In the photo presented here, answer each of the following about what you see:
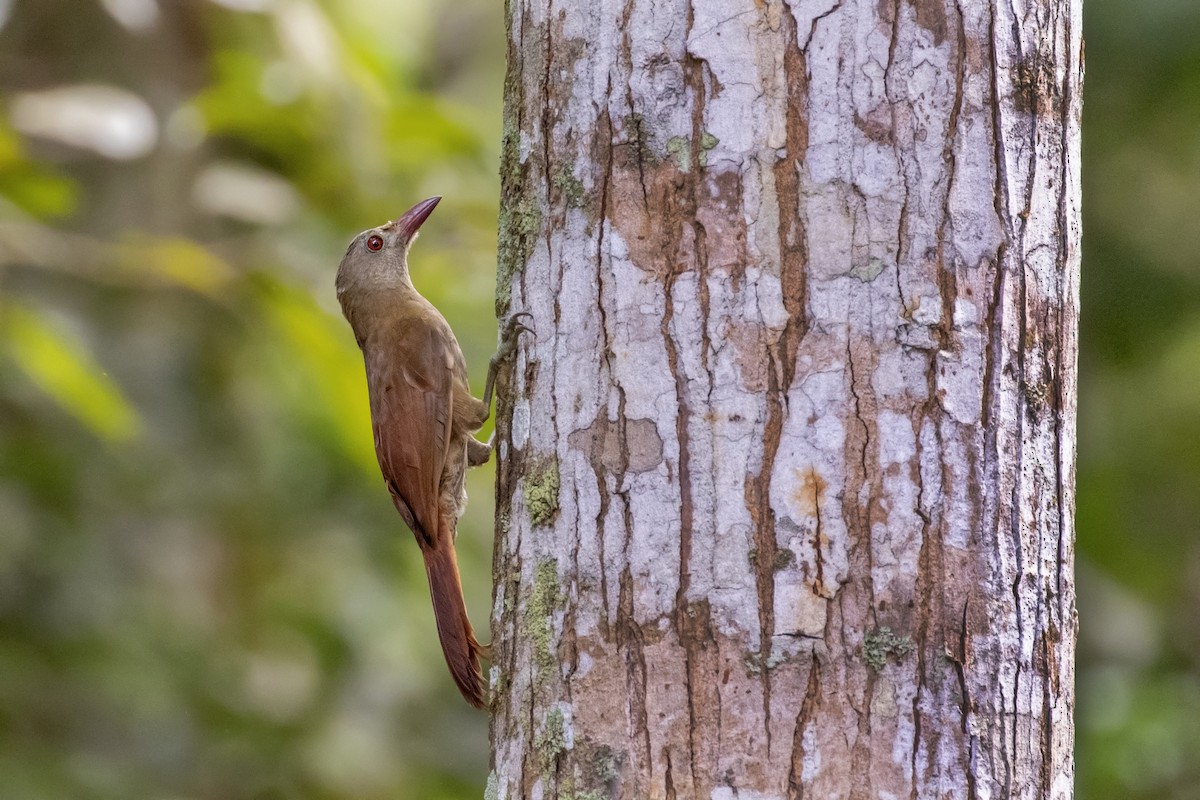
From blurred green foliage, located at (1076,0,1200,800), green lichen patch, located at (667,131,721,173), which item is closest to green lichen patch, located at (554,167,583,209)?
green lichen patch, located at (667,131,721,173)

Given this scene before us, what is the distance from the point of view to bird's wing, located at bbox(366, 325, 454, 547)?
3.44m

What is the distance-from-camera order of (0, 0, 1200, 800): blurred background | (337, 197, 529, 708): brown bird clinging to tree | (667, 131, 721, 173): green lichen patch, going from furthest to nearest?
(0, 0, 1200, 800): blurred background, (337, 197, 529, 708): brown bird clinging to tree, (667, 131, 721, 173): green lichen patch

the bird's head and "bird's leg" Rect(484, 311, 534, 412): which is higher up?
the bird's head

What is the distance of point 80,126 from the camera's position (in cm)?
359

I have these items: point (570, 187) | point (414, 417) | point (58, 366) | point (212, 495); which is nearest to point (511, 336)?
point (570, 187)

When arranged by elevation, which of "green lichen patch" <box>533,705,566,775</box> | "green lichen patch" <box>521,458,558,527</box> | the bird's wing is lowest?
"green lichen patch" <box>533,705,566,775</box>

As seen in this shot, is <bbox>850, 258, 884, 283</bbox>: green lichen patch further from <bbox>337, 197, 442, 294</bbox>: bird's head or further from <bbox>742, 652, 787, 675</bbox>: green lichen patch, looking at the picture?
<bbox>337, 197, 442, 294</bbox>: bird's head

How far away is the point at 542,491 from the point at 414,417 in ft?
5.17

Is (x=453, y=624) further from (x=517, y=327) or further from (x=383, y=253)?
(x=383, y=253)

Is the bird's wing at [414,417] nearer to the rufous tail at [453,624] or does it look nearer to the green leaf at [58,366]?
the rufous tail at [453,624]

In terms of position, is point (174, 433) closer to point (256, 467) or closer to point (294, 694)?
point (256, 467)

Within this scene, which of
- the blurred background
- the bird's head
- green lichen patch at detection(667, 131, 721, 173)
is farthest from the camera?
the blurred background

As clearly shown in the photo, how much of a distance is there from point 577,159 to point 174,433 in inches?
174

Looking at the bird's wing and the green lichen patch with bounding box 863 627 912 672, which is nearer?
the green lichen patch with bounding box 863 627 912 672
